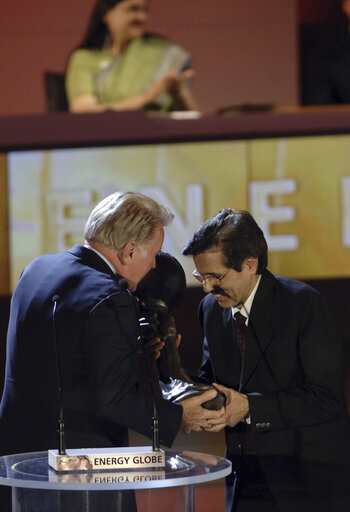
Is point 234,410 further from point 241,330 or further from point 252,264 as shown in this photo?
point 252,264

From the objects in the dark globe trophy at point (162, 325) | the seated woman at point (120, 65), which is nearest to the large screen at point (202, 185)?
the seated woman at point (120, 65)

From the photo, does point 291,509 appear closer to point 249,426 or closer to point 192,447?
point 249,426

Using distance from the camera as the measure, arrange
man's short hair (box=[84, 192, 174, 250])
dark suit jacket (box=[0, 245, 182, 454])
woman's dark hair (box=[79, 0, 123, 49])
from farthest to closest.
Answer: woman's dark hair (box=[79, 0, 123, 49]) < man's short hair (box=[84, 192, 174, 250]) < dark suit jacket (box=[0, 245, 182, 454])

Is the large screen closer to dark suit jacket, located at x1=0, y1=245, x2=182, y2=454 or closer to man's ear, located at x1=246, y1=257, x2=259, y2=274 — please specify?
man's ear, located at x1=246, y1=257, x2=259, y2=274

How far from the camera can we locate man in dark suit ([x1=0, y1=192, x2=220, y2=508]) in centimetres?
188

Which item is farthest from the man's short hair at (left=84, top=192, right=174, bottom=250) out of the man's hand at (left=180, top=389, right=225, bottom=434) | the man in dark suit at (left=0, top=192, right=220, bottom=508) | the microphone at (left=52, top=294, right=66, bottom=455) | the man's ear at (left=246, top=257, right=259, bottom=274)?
the man's hand at (left=180, top=389, right=225, bottom=434)

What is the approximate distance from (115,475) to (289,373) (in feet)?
2.25

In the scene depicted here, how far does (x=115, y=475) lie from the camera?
166 cm

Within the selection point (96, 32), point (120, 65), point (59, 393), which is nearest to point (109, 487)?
point (59, 393)

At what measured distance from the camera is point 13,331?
2.06 meters

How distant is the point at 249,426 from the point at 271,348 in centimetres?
20

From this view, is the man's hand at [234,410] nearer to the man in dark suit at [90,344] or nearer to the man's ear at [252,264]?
the man in dark suit at [90,344]

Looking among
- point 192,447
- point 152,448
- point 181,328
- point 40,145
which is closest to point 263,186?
point 181,328

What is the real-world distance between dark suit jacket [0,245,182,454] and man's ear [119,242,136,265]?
0.15ft
